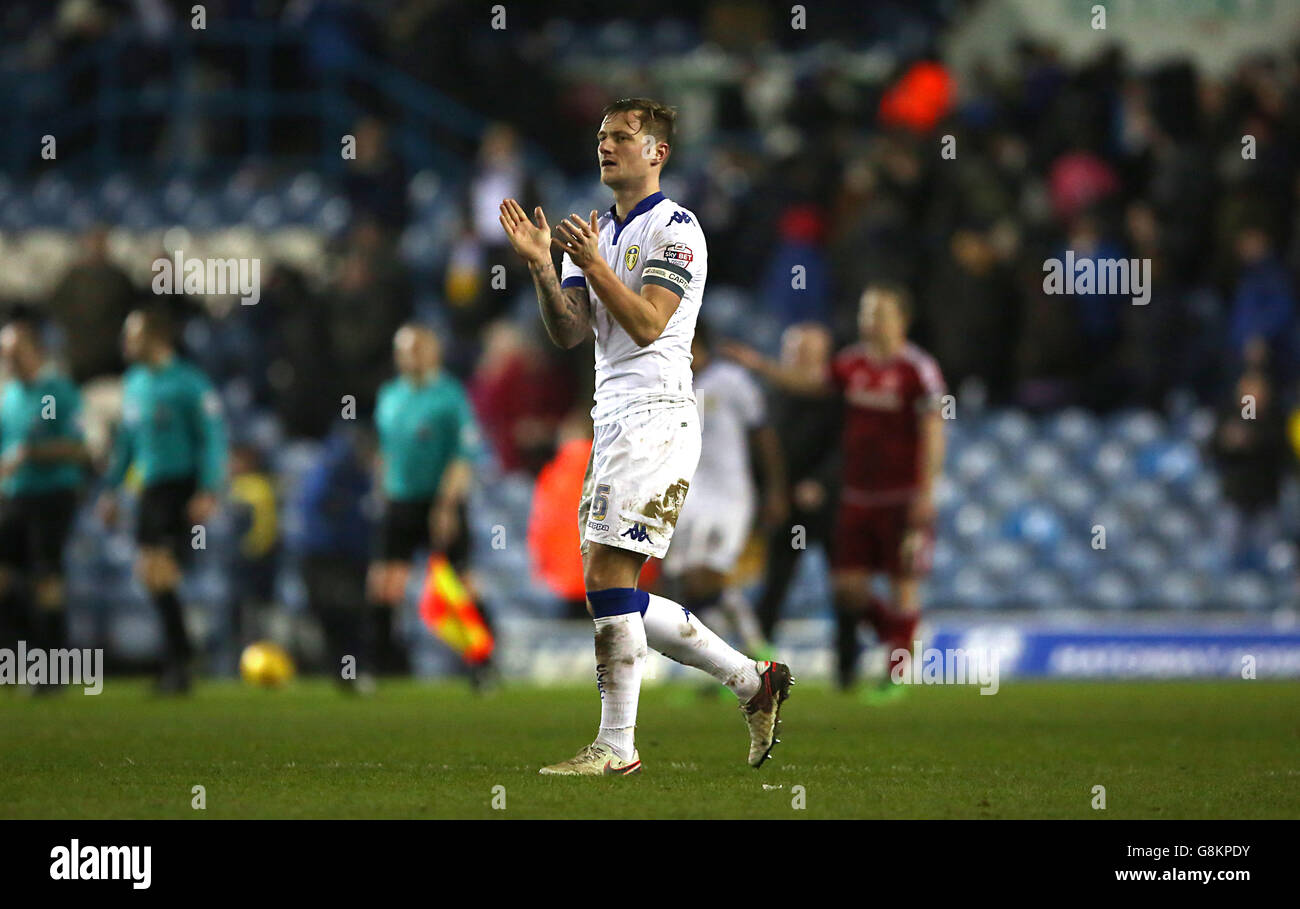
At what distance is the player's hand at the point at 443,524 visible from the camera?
14383 millimetres

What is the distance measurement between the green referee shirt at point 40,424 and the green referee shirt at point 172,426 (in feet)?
2.22

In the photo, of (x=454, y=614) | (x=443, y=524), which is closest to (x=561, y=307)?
(x=443, y=524)

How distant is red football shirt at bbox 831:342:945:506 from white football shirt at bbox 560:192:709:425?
5918 mm

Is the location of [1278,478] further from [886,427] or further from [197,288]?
[197,288]

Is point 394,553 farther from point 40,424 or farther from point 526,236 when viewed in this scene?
point 526,236

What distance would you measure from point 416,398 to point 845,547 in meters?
3.40

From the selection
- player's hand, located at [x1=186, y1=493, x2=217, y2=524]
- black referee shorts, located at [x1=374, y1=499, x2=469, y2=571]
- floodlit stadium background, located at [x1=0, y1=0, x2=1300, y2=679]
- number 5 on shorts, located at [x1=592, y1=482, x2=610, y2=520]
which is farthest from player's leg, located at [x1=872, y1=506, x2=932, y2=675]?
number 5 on shorts, located at [x1=592, y1=482, x2=610, y2=520]

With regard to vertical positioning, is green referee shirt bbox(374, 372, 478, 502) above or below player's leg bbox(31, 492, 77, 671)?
above

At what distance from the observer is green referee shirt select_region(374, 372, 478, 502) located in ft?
47.9

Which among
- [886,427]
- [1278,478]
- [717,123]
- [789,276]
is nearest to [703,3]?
[717,123]

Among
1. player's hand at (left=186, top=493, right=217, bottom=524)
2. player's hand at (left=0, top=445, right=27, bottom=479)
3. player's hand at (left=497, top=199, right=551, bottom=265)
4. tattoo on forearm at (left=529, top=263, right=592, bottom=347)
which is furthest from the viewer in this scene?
player's hand at (left=0, top=445, right=27, bottom=479)

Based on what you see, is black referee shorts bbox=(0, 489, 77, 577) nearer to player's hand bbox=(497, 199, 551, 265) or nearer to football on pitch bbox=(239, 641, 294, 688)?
football on pitch bbox=(239, 641, 294, 688)

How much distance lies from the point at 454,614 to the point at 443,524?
0.72 metres

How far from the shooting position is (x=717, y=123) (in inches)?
874
